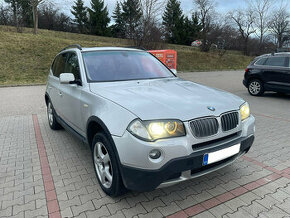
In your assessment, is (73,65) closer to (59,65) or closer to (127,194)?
(59,65)

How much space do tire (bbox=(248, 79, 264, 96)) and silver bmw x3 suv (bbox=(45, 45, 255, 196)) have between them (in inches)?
283

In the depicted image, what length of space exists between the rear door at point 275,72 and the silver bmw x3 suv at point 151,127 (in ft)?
21.9

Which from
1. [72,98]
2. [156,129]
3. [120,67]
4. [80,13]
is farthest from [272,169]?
[80,13]

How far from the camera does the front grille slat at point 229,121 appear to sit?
255 centimetres

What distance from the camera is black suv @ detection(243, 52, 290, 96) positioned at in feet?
27.6

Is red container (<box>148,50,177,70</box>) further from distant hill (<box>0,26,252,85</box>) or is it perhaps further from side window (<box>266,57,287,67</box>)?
distant hill (<box>0,26,252,85</box>)

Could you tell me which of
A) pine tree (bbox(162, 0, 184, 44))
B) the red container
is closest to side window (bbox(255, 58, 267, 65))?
the red container

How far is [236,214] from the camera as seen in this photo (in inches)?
98.9

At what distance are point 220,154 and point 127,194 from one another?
1.22 meters

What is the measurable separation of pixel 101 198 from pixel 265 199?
6.33ft

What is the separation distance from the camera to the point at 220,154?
2480 millimetres

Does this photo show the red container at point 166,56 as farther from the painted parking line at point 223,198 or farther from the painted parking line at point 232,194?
the painted parking line at point 223,198

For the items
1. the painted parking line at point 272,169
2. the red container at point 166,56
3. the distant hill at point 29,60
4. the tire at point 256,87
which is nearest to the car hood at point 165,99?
the painted parking line at point 272,169

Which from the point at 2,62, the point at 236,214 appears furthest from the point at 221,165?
the point at 2,62
